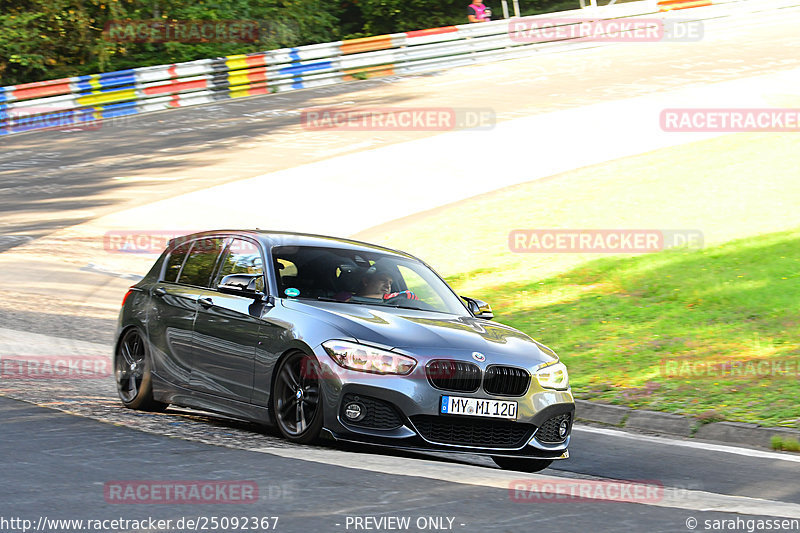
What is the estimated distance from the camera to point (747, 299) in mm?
13414

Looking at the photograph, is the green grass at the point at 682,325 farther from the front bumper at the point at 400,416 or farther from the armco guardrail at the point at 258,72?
the armco guardrail at the point at 258,72

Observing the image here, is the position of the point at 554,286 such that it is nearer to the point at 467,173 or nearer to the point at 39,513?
the point at 467,173

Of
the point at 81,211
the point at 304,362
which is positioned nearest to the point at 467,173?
the point at 81,211

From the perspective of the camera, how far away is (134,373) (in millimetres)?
9266

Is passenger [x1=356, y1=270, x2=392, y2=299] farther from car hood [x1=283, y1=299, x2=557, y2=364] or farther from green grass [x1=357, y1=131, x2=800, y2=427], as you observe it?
green grass [x1=357, y1=131, x2=800, y2=427]

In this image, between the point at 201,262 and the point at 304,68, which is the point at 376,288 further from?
the point at 304,68

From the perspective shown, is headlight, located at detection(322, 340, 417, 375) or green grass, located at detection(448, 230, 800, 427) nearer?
headlight, located at detection(322, 340, 417, 375)

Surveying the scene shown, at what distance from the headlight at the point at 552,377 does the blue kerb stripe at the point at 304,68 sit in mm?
27303

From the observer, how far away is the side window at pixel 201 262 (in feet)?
29.3

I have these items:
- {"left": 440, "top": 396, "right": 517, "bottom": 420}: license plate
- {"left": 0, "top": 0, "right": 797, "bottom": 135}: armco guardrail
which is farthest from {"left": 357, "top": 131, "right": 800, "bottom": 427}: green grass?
{"left": 0, "top": 0, "right": 797, "bottom": 135}: armco guardrail

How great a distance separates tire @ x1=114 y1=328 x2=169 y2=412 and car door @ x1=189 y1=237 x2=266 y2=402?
2.38 feet

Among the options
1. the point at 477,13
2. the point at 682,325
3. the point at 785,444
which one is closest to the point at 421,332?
the point at 785,444

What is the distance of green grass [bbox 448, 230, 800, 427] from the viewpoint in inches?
410

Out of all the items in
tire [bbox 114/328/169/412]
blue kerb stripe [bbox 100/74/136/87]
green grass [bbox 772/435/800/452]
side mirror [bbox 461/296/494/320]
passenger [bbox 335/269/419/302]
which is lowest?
green grass [bbox 772/435/800/452]
